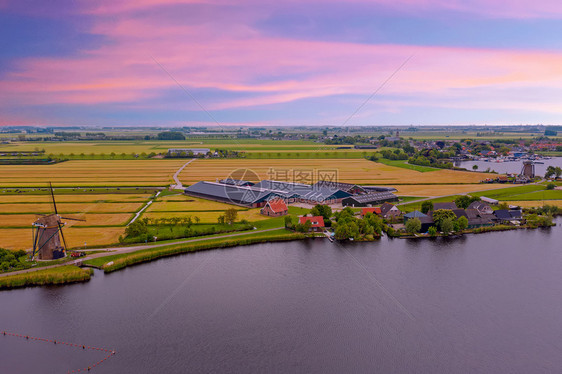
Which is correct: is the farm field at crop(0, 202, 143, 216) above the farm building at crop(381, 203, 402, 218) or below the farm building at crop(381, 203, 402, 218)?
above

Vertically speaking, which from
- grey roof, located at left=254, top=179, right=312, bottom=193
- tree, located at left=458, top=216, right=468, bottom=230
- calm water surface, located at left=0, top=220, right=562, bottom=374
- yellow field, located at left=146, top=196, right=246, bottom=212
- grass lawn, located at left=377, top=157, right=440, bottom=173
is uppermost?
grass lawn, located at left=377, top=157, right=440, bottom=173

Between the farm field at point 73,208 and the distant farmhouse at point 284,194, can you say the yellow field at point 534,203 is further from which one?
the farm field at point 73,208

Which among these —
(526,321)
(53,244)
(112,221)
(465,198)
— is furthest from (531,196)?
(53,244)

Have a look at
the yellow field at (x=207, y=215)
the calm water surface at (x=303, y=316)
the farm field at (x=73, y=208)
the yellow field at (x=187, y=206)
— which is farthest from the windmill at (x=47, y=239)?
the yellow field at (x=187, y=206)

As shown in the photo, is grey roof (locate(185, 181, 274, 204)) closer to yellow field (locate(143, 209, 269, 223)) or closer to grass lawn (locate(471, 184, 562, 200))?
yellow field (locate(143, 209, 269, 223))

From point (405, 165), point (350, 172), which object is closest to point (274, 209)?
point (350, 172)

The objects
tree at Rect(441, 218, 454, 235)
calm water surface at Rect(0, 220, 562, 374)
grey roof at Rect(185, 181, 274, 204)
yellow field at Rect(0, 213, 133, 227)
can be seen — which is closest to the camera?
→ calm water surface at Rect(0, 220, 562, 374)

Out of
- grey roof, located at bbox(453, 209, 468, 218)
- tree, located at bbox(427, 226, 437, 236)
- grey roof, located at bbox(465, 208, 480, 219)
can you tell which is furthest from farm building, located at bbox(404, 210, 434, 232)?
grey roof, located at bbox(465, 208, 480, 219)
